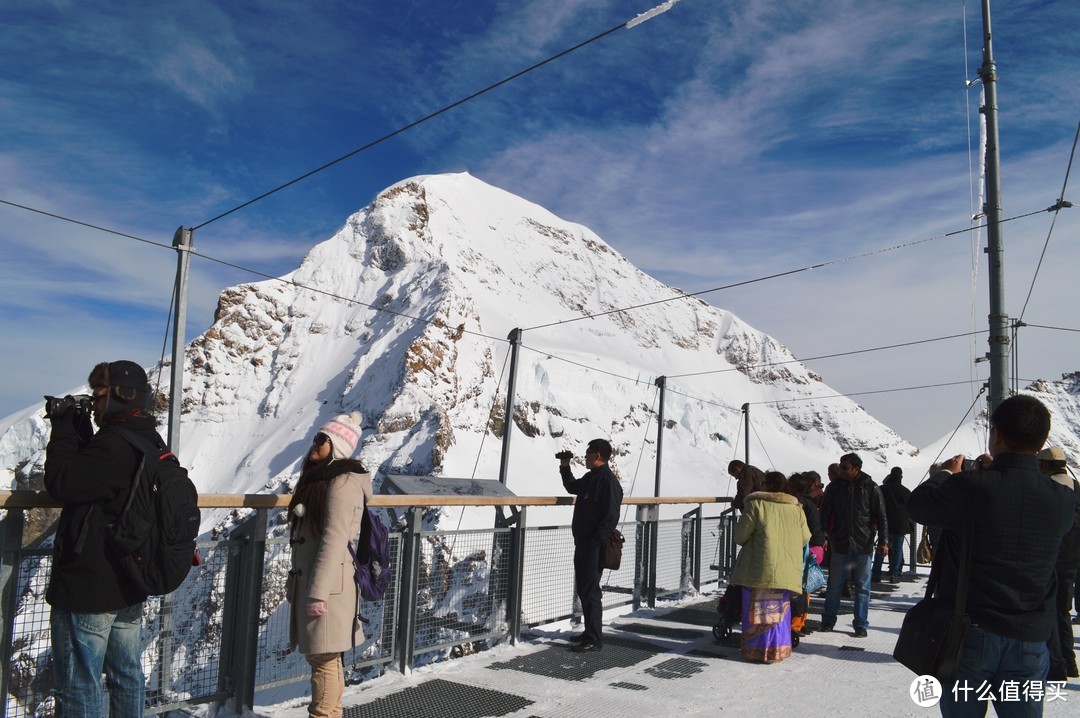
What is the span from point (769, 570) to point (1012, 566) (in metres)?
3.36

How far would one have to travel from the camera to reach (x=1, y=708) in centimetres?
317

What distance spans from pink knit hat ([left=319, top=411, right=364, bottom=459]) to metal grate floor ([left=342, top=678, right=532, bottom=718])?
1.75 meters

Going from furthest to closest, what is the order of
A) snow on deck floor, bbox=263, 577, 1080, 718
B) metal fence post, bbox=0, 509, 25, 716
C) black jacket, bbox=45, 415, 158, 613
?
snow on deck floor, bbox=263, 577, 1080, 718 < metal fence post, bbox=0, 509, 25, 716 < black jacket, bbox=45, 415, 158, 613

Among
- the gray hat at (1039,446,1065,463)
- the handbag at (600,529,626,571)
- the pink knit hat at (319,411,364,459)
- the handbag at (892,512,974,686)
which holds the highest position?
the gray hat at (1039,446,1065,463)

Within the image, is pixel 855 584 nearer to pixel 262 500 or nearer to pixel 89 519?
pixel 262 500

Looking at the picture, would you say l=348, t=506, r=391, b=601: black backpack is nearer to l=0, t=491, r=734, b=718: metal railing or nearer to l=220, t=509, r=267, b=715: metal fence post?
l=0, t=491, r=734, b=718: metal railing

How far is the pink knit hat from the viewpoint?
11.8 feet

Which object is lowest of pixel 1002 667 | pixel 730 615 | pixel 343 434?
pixel 730 615

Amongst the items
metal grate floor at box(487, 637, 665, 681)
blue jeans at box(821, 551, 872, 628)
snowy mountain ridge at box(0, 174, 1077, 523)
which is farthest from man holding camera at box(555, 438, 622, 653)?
snowy mountain ridge at box(0, 174, 1077, 523)

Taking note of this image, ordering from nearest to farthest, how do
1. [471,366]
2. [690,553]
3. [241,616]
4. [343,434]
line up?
[343,434], [241,616], [690,553], [471,366]

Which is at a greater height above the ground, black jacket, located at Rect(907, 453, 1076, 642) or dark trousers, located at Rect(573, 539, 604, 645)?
black jacket, located at Rect(907, 453, 1076, 642)

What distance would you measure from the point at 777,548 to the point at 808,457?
80.1 metres

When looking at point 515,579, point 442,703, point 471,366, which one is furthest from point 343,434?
point 471,366

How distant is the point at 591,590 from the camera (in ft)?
19.9
